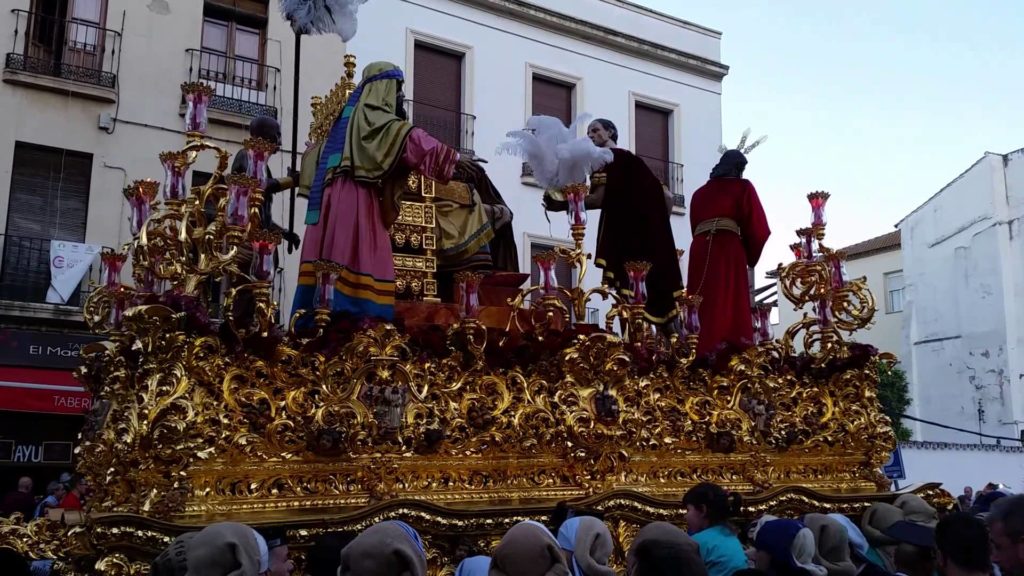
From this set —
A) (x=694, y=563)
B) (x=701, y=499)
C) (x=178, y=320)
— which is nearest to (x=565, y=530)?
(x=701, y=499)

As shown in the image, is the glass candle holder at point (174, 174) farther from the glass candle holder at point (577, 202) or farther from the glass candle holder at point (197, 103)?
the glass candle holder at point (577, 202)

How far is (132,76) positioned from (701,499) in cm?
1070

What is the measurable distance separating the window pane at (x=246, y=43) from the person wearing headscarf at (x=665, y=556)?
11429 millimetres

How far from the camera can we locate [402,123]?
18.3ft

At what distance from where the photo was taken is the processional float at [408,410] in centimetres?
432

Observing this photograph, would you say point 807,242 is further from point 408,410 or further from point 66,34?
point 66,34

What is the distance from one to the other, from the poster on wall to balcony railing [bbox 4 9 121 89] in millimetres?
2209

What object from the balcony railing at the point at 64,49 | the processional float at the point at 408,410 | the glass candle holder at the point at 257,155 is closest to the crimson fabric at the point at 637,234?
the processional float at the point at 408,410

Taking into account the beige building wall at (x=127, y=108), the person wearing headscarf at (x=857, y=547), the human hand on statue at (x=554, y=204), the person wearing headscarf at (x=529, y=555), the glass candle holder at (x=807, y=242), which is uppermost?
the beige building wall at (x=127, y=108)

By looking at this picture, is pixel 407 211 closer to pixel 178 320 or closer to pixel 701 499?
pixel 178 320

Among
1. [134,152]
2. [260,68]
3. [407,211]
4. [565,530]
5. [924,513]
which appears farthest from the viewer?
[260,68]

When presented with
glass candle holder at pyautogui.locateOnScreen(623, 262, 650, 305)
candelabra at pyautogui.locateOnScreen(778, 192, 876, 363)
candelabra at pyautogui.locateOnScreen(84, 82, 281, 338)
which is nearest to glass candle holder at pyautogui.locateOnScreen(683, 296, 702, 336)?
glass candle holder at pyautogui.locateOnScreen(623, 262, 650, 305)

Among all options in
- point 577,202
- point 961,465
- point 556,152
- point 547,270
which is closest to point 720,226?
point 556,152

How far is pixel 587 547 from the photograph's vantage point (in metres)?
3.68
